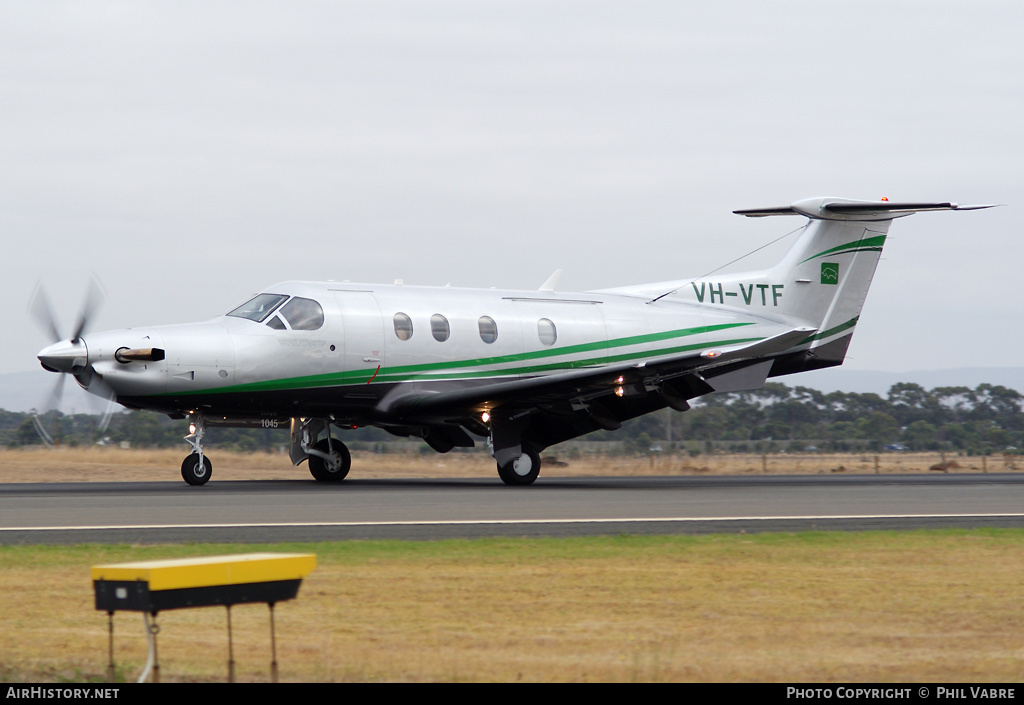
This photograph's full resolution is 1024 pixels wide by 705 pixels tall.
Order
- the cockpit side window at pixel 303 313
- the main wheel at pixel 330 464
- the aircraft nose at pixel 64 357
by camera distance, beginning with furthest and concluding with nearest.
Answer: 1. the main wheel at pixel 330 464
2. the cockpit side window at pixel 303 313
3. the aircraft nose at pixel 64 357

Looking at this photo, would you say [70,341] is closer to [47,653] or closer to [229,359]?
[229,359]

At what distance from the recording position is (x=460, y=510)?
15922mm

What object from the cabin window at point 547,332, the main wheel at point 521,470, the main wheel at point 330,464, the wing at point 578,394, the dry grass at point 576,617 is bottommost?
the dry grass at point 576,617

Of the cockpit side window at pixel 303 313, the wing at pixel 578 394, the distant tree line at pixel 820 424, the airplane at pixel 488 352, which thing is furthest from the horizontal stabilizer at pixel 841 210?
the distant tree line at pixel 820 424

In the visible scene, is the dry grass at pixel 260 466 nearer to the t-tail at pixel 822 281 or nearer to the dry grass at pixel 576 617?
the t-tail at pixel 822 281

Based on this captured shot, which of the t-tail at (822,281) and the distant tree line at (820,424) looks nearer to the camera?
the t-tail at (822,281)

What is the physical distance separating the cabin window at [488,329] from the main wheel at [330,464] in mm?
3875

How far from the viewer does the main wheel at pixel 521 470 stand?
22.0 m

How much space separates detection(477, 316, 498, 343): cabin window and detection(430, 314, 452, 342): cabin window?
2.30ft

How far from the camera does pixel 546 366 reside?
76.0 feet

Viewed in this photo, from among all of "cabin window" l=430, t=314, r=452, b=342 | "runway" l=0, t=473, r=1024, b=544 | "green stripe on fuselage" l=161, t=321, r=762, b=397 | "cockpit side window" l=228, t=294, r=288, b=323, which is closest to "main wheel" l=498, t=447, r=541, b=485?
"runway" l=0, t=473, r=1024, b=544

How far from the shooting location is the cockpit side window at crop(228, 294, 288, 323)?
21.1 metres

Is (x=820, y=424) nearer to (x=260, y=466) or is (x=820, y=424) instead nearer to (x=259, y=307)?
(x=260, y=466)

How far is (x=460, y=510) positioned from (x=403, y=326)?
6.67m
